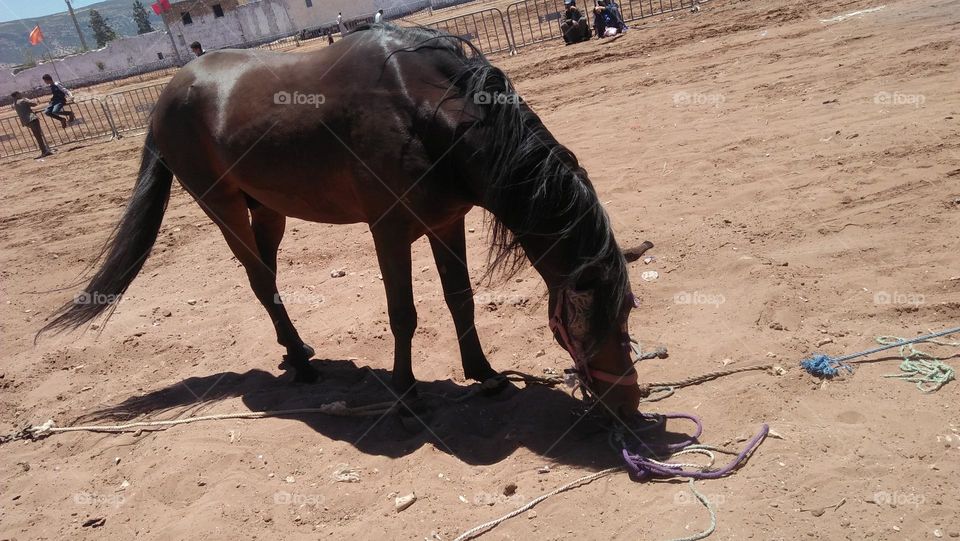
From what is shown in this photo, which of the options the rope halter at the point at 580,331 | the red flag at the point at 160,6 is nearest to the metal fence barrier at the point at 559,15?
the rope halter at the point at 580,331

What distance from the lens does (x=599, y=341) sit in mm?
3094

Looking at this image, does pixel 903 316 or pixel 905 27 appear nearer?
pixel 903 316

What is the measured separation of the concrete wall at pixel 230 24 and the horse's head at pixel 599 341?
43.9 metres

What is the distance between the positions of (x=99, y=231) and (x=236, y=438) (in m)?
6.27

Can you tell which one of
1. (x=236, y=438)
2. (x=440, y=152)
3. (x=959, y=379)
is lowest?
(x=959, y=379)

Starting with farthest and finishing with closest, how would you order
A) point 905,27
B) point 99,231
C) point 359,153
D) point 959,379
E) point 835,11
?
point 835,11 → point 905,27 → point 99,231 → point 359,153 → point 959,379

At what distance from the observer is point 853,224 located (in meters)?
4.94

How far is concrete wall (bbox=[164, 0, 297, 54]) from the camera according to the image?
42.8 m

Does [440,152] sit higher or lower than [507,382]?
higher

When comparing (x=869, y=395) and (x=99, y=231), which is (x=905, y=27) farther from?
(x=99, y=231)

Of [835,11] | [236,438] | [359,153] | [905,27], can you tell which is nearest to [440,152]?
[359,153]

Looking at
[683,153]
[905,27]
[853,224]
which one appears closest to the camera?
[853,224]

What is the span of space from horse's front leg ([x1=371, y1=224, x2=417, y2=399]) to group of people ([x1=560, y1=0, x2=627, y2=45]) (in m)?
12.4

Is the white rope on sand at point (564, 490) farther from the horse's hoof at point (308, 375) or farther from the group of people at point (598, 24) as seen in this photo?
the group of people at point (598, 24)
